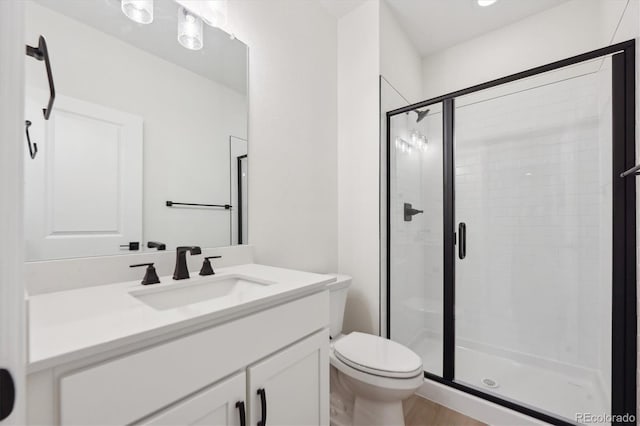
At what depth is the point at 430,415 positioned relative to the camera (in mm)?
1553

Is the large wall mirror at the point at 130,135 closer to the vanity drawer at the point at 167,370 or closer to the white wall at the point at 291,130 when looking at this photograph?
the white wall at the point at 291,130

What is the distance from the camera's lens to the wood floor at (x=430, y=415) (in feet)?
4.90

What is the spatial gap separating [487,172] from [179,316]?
85.3 inches

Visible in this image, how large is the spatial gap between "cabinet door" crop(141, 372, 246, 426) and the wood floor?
1186 mm

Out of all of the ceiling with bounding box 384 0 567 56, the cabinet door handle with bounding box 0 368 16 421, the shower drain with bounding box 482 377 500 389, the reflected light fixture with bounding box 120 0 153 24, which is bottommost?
the shower drain with bounding box 482 377 500 389

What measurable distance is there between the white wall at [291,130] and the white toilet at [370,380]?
39cm

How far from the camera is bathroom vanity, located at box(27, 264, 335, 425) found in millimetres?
486

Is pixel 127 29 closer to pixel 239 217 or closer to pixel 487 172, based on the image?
pixel 239 217

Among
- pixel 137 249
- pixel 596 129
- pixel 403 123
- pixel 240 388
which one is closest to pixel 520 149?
pixel 596 129

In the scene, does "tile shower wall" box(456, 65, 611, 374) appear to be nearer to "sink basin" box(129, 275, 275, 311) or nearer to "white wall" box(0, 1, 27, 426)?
"sink basin" box(129, 275, 275, 311)

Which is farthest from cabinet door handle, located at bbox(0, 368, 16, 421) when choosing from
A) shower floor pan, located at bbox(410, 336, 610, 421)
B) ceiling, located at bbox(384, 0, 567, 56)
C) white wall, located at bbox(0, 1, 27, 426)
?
ceiling, located at bbox(384, 0, 567, 56)

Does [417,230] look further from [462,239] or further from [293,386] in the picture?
[293,386]

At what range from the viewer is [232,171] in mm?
1354

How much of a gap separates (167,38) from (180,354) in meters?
1.19
